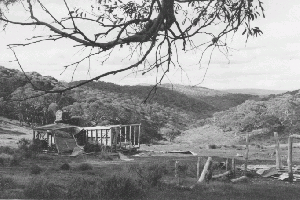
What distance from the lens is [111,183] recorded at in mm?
11305

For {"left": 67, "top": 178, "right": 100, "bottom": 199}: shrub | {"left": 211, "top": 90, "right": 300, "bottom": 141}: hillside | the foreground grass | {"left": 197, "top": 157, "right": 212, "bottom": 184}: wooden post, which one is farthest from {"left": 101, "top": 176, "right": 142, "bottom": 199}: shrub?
{"left": 211, "top": 90, "right": 300, "bottom": 141}: hillside

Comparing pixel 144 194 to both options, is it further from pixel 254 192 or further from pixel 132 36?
pixel 132 36

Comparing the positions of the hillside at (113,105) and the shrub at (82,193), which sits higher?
the hillside at (113,105)

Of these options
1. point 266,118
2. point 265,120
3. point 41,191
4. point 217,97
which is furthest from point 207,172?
point 217,97

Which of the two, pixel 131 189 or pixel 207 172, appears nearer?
pixel 131 189

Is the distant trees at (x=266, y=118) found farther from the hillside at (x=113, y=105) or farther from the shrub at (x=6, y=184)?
the shrub at (x=6, y=184)

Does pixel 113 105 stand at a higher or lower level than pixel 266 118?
higher

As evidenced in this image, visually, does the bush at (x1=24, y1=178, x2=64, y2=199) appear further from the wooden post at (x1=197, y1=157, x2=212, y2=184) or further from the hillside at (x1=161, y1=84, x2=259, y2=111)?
the hillside at (x1=161, y1=84, x2=259, y2=111)

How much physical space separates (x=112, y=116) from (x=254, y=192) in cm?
5649

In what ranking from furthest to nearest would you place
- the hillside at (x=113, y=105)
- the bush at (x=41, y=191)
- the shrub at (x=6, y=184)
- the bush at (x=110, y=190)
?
the hillside at (x=113, y=105)
the shrub at (x=6, y=184)
the bush at (x=110, y=190)
the bush at (x=41, y=191)

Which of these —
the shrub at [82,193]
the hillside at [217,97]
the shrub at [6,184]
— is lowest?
the shrub at [6,184]

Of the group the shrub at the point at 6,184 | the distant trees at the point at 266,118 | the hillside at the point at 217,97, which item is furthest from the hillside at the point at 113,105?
the shrub at the point at 6,184

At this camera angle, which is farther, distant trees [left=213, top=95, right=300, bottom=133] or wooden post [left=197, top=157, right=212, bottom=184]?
distant trees [left=213, top=95, right=300, bottom=133]

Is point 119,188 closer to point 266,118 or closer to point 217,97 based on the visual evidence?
point 266,118
